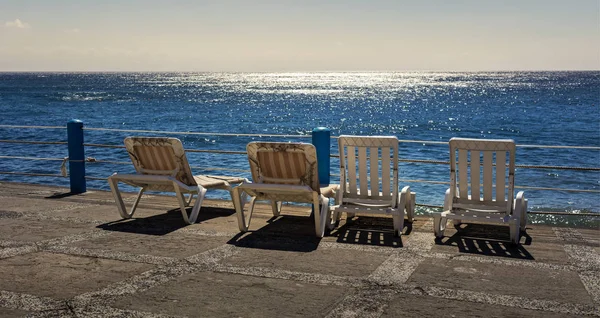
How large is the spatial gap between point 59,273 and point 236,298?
1678 mm

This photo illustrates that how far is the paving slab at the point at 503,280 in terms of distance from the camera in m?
5.19

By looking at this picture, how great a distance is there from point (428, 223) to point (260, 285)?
10.3ft

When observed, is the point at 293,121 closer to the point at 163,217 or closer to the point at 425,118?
the point at 425,118

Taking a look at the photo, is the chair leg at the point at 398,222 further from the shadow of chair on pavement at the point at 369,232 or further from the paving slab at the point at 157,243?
the paving slab at the point at 157,243

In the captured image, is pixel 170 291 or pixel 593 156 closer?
pixel 170 291

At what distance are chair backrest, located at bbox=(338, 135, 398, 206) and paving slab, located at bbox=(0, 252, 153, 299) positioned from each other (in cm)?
256

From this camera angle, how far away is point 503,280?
5535 millimetres

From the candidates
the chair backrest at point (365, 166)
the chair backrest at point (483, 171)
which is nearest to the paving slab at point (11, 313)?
the chair backrest at point (365, 166)

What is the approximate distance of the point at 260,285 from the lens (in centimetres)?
540

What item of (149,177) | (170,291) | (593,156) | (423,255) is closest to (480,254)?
(423,255)

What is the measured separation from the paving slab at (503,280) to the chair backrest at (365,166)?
145 cm

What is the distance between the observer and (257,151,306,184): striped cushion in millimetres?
7199

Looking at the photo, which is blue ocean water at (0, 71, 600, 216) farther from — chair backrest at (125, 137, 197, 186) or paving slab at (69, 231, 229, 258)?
paving slab at (69, 231, 229, 258)

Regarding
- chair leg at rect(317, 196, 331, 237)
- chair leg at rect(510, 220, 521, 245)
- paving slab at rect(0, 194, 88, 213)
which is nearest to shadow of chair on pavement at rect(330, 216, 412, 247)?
chair leg at rect(317, 196, 331, 237)
